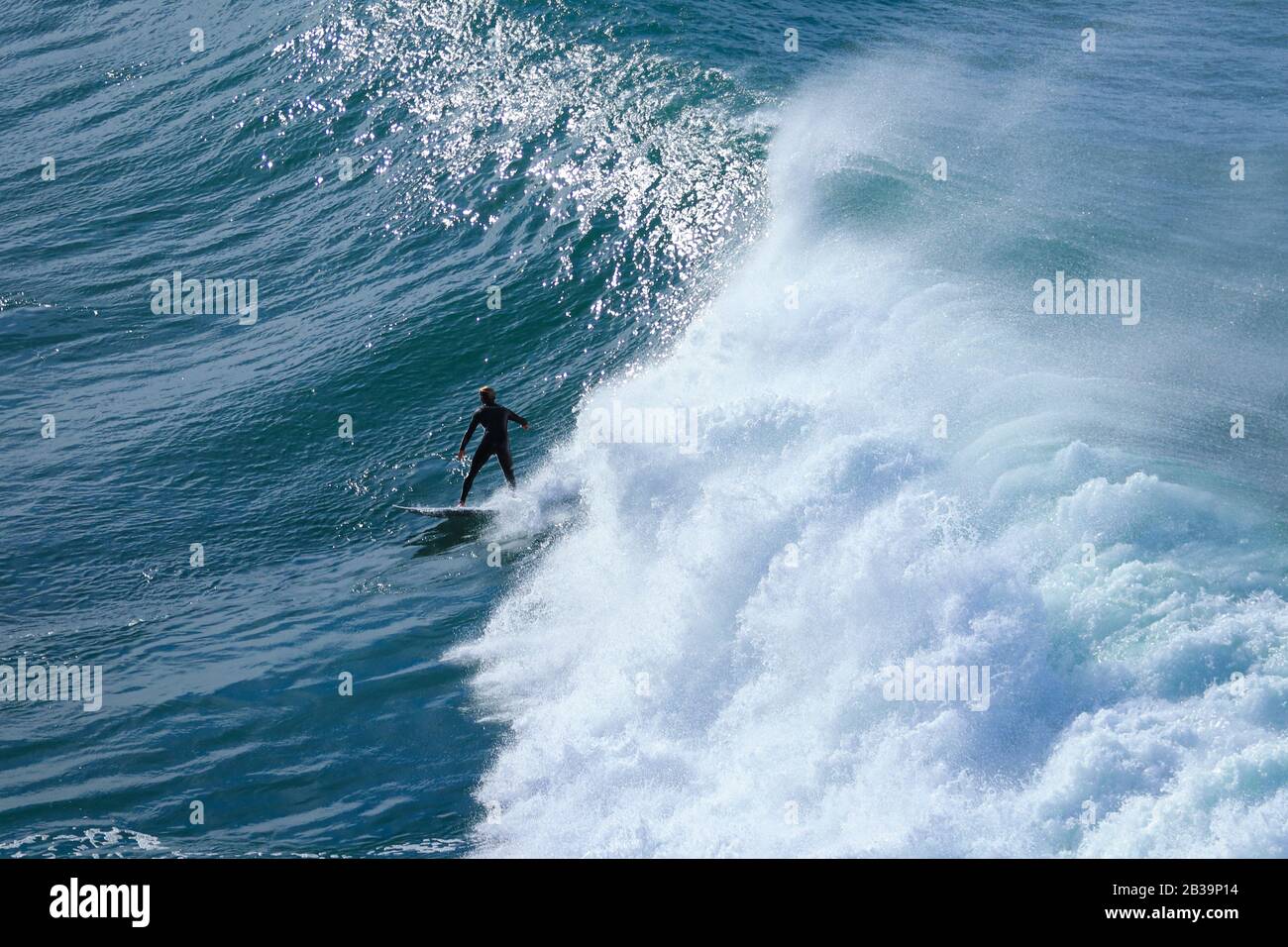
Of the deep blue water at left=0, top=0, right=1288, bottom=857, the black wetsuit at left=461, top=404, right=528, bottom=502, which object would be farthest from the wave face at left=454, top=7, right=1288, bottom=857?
the black wetsuit at left=461, top=404, right=528, bottom=502

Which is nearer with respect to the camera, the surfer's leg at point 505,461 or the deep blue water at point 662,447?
the deep blue water at point 662,447

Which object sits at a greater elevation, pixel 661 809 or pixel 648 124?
pixel 648 124

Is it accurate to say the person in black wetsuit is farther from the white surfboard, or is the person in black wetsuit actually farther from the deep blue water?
the deep blue water

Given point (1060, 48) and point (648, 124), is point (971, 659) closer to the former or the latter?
point (648, 124)

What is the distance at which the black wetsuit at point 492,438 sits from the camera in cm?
1554

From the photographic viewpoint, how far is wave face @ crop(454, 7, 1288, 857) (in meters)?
9.76

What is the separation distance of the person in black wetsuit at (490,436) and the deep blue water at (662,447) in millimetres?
478

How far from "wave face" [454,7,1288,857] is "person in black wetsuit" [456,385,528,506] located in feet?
2.13

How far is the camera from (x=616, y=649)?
12.8 m

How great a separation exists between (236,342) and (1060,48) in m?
16.4

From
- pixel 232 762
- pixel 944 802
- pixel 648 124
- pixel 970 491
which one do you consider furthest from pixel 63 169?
pixel 944 802

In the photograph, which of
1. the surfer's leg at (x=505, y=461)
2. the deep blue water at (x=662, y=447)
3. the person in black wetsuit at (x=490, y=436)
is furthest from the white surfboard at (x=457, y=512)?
the surfer's leg at (x=505, y=461)

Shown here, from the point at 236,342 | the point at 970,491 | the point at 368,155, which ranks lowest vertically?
the point at 970,491

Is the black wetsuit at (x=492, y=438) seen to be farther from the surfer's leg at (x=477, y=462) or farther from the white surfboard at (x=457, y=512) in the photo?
the white surfboard at (x=457, y=512)
